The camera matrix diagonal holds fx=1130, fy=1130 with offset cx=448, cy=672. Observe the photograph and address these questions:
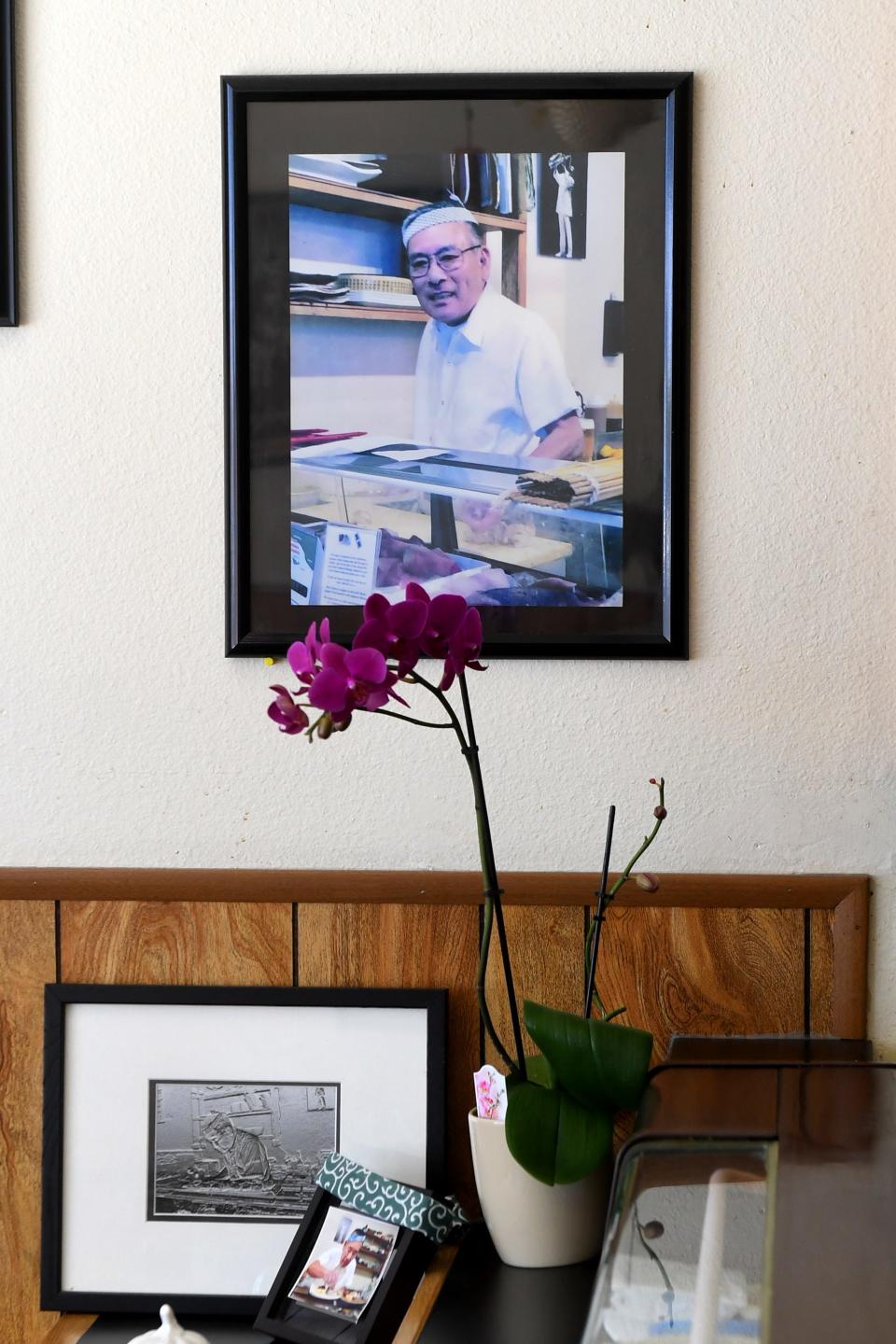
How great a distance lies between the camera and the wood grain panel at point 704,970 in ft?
3.79

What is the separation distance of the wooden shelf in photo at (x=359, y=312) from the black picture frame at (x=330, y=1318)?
2.88 feet

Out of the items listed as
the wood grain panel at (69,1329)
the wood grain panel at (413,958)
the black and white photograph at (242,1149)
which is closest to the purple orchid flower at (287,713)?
the wood grain panel at (413,958)

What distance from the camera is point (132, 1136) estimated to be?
118 cm

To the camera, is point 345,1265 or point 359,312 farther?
point 359,312

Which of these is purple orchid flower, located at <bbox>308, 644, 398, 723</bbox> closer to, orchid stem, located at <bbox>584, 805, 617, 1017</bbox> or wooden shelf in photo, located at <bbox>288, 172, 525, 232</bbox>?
orchid stem, located at <bbox>584, 805, 617, 1017</bbox>

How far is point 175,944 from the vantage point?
1.20 meters

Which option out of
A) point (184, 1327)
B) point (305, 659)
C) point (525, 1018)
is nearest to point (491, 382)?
point (305, 659)

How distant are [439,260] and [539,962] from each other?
2.41ft

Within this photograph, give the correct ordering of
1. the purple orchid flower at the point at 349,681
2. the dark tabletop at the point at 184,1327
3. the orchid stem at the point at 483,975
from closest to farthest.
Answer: the purple orchid flower at the point at 349,681 → the orchid stem at the point at 483,975 → the dark tabletop at the point at 184,1327

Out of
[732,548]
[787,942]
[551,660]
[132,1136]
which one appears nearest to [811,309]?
[732,548]

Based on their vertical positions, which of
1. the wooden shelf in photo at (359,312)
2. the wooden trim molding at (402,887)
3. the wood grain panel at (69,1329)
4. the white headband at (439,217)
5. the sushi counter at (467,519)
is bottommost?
the wood grain panel at (69,1329)

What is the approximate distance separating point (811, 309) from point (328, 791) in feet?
2.32

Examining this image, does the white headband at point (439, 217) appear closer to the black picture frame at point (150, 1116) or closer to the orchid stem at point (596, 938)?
the orchid stem at point (596, 938)

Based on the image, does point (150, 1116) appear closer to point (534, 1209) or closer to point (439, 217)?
point (534, 1209)
